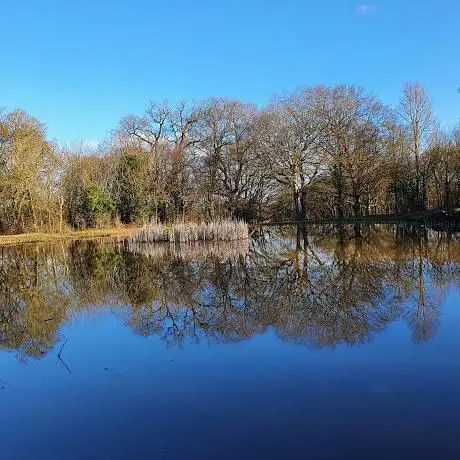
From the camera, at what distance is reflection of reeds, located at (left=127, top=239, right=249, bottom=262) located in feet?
43.0

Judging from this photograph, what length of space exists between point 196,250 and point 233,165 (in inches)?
606

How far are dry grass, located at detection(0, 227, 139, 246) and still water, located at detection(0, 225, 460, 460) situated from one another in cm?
1442

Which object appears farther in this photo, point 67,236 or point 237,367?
point 67,236

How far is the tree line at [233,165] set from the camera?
26062 mm

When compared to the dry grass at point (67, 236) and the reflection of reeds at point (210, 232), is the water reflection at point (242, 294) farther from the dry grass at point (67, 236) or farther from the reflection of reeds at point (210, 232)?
the dry grass at point (67, 236)

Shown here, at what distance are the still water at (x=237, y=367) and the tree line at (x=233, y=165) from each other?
1843 cm

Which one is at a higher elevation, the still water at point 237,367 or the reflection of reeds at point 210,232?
the reflection of reeds at point 210,232

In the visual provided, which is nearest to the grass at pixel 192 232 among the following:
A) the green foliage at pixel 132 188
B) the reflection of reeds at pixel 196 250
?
the reflection of reeds at pixel 196 250

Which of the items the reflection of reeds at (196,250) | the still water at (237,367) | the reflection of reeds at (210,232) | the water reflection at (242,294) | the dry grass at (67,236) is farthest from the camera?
the dry grass at (67,236)

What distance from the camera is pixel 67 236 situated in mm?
25469

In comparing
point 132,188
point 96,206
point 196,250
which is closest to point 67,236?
point 96,206

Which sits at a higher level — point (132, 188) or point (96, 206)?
point (132, 188)

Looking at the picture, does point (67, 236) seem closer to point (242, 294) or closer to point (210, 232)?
point (210, 232)

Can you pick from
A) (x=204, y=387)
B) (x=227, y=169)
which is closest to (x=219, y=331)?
(x=204, y=387)
